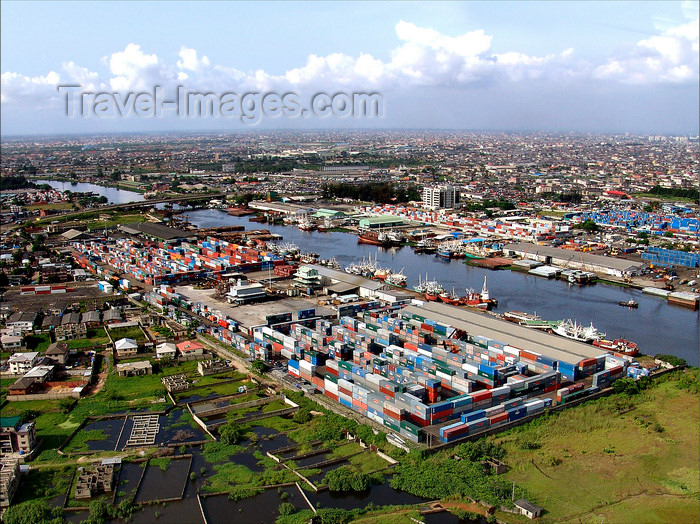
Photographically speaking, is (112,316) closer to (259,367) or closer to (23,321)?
(23,321)

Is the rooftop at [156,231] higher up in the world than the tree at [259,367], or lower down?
higher up

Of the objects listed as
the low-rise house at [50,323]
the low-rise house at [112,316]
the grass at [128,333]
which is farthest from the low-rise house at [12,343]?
the low-rise house at [112,316]

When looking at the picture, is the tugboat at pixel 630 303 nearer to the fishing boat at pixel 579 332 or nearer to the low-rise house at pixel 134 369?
the fishing boat at pixel 579 332

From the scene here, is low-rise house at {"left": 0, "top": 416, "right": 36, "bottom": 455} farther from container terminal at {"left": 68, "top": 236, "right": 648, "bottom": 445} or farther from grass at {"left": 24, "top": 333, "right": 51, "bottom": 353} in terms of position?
container terminal at {"left": 68, "top": 236, "right": 648, "bottom": 445}

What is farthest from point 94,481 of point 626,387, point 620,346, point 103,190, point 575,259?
point 103,190

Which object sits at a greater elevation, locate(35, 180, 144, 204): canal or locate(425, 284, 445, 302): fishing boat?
locate(35, 180, 144, 204): canal

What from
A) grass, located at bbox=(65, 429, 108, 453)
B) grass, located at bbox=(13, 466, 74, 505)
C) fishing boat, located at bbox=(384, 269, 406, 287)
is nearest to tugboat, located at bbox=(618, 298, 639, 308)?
fishing boat, located at bbox=(384, 269, 406, 287)
